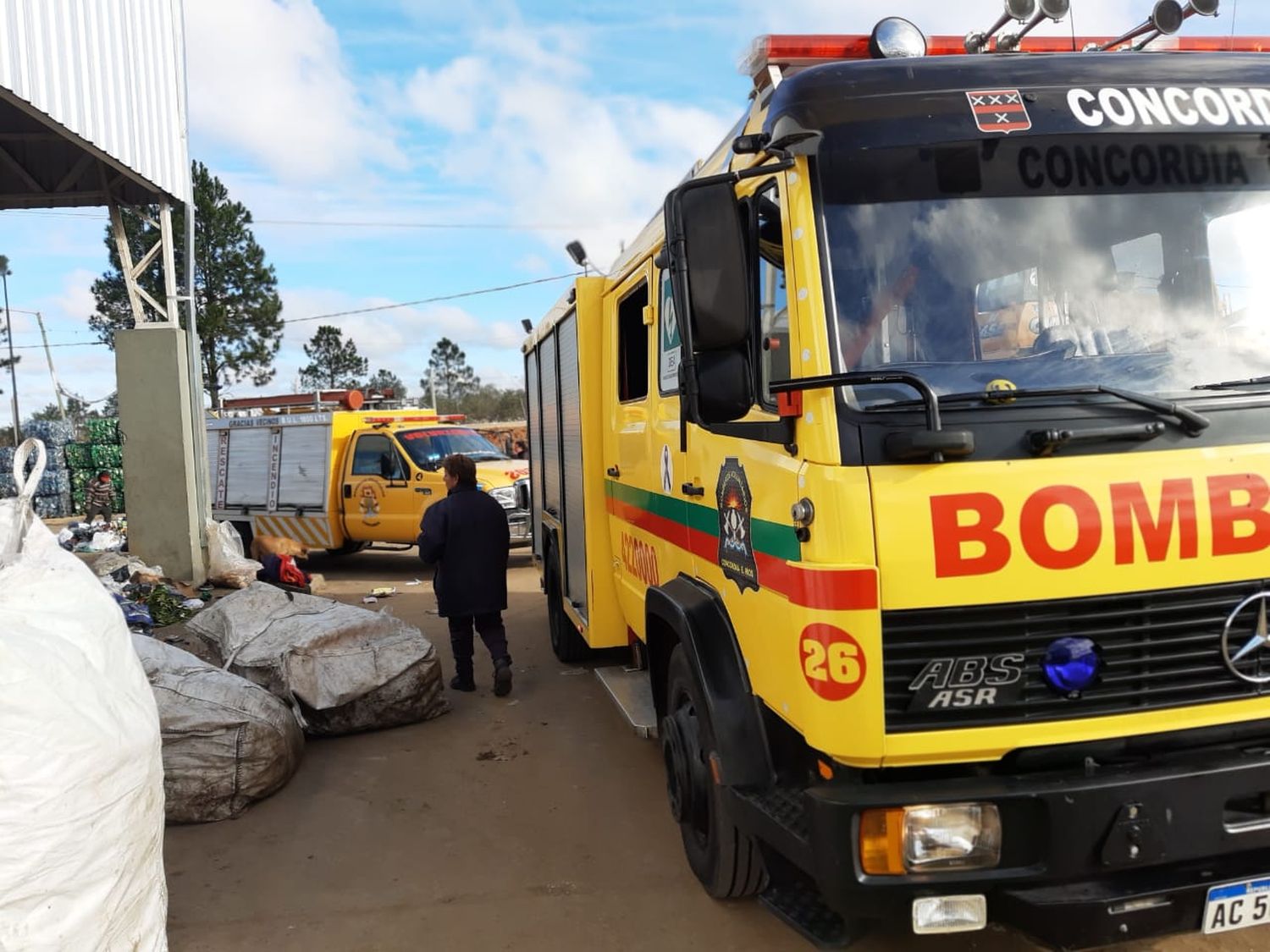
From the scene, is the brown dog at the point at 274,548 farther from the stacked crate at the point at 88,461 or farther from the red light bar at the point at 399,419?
the stacked crate at the point at 88,461

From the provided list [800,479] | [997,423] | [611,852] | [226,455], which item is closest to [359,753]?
[611,852]

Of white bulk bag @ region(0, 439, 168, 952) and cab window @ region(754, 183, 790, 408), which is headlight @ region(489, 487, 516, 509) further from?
cab window @ region(754, 183, 790, 408)

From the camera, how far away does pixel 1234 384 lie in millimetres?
2646

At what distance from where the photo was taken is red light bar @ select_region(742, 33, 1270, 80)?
129 inches

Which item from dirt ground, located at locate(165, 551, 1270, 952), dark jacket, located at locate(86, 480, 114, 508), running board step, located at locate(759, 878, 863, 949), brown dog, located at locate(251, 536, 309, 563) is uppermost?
dark jacket, located at locate(86, 480, 114, 508)

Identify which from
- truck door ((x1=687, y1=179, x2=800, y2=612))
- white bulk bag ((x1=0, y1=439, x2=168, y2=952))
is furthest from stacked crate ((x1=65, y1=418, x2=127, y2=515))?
truck door ((x1=687, y1=179, x2=800, y2=612))

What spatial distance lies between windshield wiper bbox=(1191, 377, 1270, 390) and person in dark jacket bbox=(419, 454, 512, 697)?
4660mm

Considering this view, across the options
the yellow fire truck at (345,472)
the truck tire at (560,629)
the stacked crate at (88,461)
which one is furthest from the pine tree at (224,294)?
the truck tire at (560,629)

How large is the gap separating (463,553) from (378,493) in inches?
254

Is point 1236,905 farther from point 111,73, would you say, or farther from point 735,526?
point 111,73

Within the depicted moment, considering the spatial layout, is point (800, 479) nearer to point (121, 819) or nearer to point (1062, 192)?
point (1062, 192)

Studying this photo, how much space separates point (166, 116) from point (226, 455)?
5.94 m

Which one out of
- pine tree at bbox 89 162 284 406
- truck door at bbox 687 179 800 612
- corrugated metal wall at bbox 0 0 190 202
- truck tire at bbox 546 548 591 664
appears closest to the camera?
truck door at bbox 687 179 800 612

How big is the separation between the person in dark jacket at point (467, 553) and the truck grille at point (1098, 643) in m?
→ 4.40
